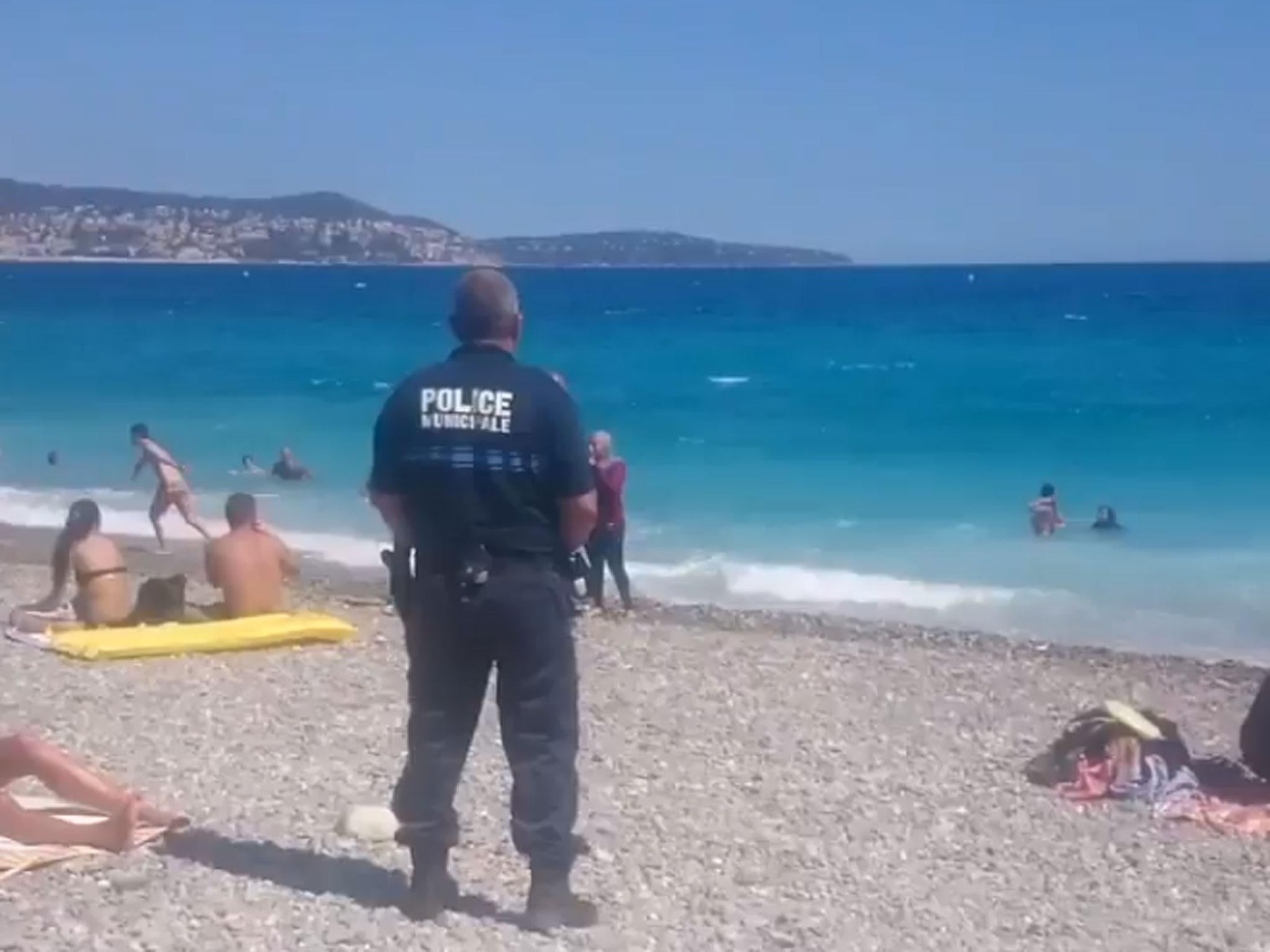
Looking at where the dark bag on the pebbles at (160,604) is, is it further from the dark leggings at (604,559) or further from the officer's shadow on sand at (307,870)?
the officer's shadow on sand at (307,870)

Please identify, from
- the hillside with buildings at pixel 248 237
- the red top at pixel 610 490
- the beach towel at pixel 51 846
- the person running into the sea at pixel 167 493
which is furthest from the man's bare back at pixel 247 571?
the hillside with buildings at pixel 248 237

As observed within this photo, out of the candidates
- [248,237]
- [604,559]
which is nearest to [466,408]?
[604,559]

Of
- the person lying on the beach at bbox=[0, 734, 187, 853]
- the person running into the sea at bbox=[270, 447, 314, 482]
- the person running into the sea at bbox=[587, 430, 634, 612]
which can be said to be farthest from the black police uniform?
the person running into the sea at bbox=[270, 447, 314, 482]

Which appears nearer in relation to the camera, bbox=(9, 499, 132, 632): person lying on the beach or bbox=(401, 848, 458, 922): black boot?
bbox=(401, 848, 458, 922): black boot

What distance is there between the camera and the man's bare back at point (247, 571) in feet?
38.3

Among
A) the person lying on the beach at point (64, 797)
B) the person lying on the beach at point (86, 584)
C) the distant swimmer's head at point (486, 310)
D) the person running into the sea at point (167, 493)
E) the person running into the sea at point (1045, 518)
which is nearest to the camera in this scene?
the distant swimmer's head at point (486, 310)

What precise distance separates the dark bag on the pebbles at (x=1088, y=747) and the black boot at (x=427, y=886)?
3740 mm

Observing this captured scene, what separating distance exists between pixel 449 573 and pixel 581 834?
204 cm

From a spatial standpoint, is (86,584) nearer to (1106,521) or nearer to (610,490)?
(610,490)

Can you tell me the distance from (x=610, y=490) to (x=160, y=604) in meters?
3.36

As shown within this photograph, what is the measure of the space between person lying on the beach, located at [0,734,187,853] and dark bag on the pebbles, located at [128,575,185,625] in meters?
4.80

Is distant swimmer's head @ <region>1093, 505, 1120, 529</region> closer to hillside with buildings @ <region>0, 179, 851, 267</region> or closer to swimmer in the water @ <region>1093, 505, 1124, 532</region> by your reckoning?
swimmer in the water @ <region>1093, 505, 1124, 532</region>

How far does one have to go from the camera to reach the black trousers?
18.2 feet

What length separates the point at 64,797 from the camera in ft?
22.2
